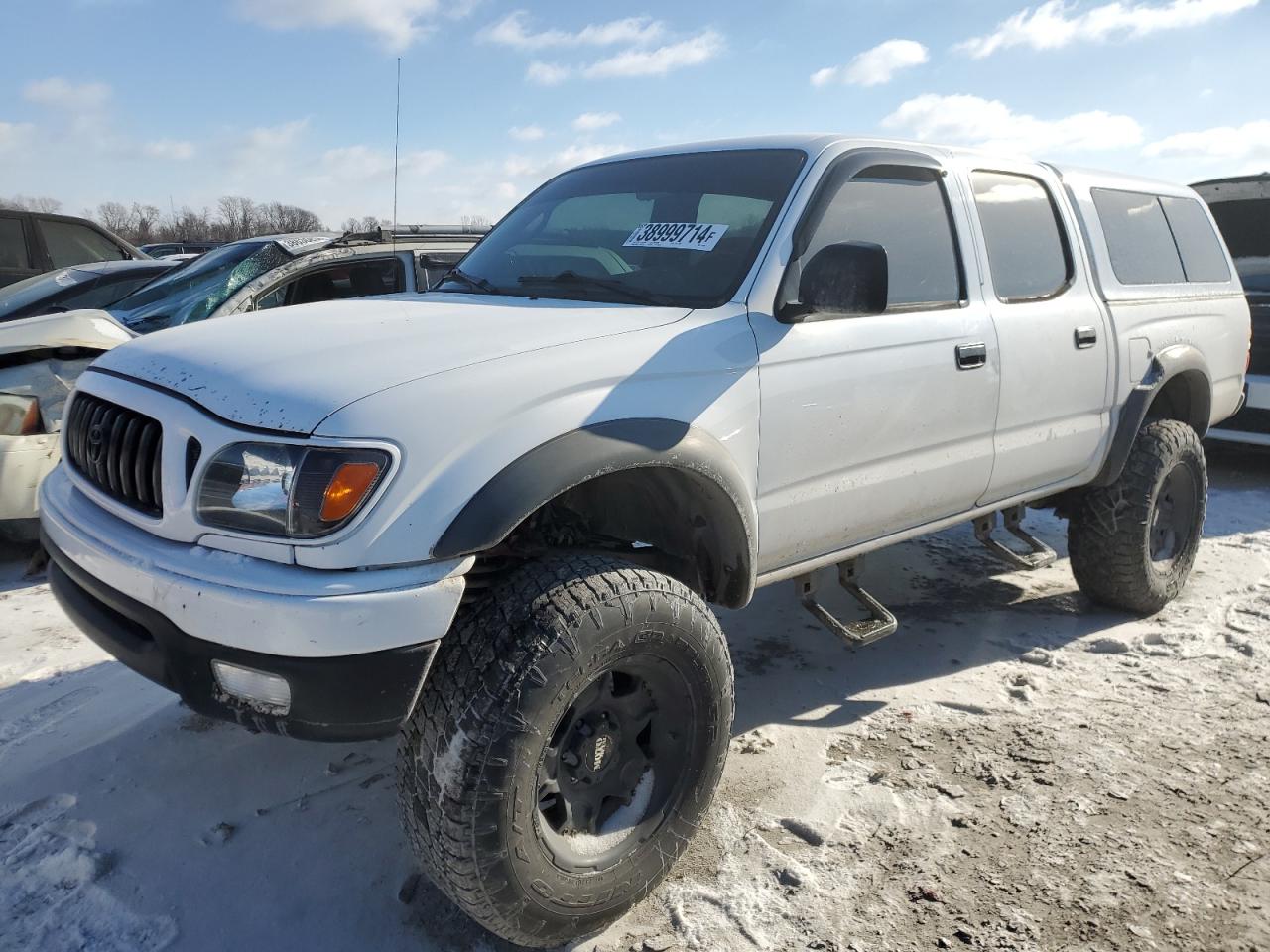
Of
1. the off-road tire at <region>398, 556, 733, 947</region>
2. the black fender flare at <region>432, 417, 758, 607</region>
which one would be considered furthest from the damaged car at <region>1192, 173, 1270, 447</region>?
the off-road tire at <region>398, 556, 733, 947</region>

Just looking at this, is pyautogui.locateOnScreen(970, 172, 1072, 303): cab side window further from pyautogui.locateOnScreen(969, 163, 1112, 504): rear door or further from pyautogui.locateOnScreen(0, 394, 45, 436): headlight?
pyautogui.locateOnScreen(0, 394, 45, 436): headlight

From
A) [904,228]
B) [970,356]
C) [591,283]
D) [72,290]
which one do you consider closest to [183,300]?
[72,290]

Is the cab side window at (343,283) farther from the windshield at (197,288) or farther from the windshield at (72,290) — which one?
the windshield at (72,290)

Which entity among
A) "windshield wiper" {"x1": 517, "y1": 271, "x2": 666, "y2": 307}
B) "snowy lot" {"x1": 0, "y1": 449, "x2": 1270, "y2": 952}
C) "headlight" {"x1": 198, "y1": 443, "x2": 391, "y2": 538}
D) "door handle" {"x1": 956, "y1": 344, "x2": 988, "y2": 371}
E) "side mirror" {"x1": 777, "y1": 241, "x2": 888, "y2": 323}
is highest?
"side mirror" {"x1": 777, "y1": 241, "x2": 888, "y2": 323}

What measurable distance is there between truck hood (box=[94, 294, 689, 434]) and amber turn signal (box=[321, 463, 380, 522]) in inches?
4.6

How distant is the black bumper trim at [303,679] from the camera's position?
187cm

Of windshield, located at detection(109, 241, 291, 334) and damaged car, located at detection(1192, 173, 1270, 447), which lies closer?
windshield, located at detection(109, 241, 291, 334)

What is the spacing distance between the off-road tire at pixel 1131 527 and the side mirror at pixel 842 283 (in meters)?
2.10

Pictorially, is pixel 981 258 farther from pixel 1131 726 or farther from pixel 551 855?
pixel 551 855

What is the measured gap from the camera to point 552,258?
315cm

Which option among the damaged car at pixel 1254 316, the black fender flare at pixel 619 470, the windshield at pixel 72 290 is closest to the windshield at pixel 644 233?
the black fender flare at pixel 619 470

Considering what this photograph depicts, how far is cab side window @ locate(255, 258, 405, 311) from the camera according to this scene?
5977 millimetres

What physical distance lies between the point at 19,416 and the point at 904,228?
4150 millimetres

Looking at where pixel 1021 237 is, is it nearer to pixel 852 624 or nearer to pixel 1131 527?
pixel 1131 527
